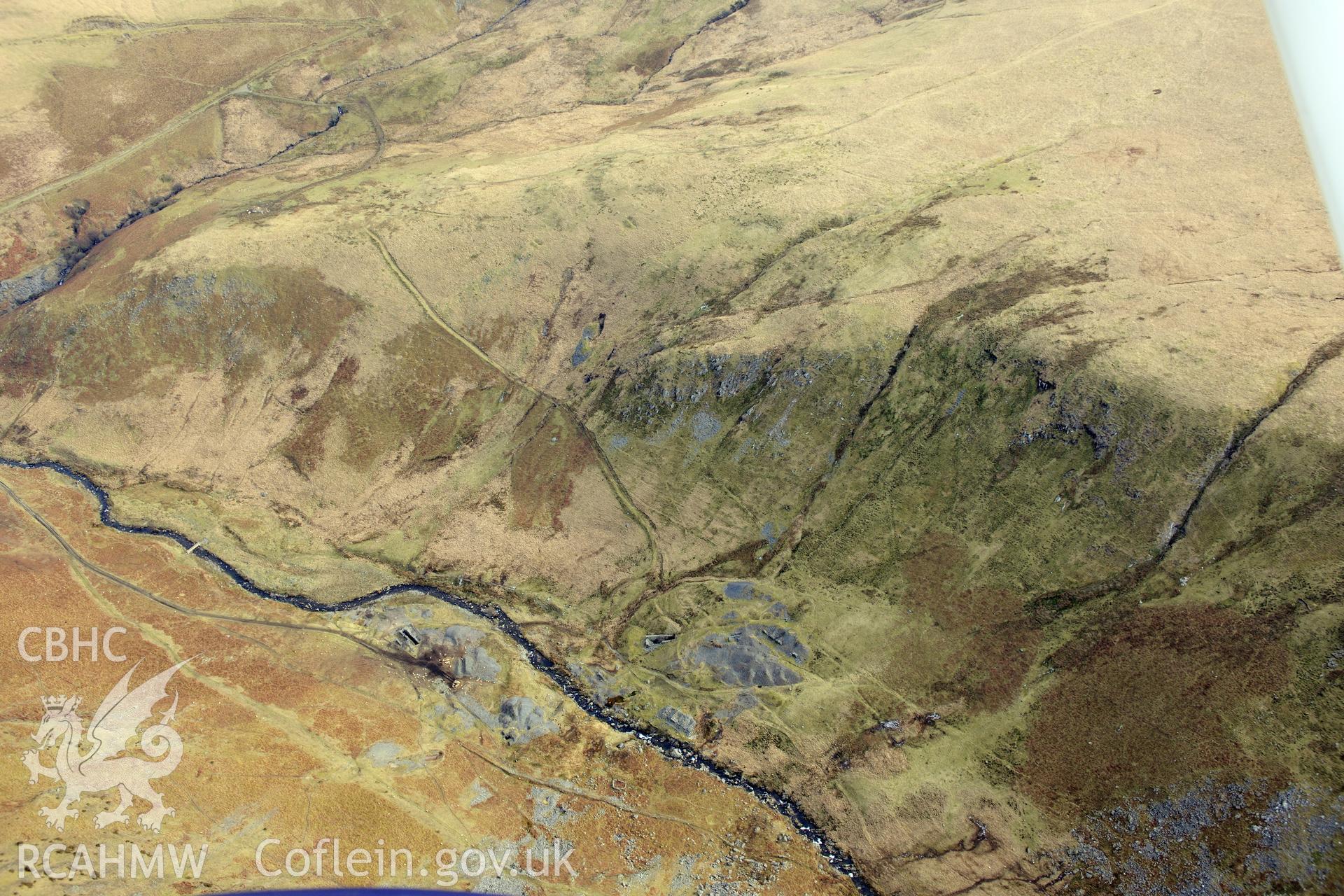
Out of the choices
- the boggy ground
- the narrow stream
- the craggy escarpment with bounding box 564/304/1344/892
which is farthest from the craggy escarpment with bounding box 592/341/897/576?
the narrow stream

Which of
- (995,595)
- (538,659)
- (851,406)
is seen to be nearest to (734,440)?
(851,406)

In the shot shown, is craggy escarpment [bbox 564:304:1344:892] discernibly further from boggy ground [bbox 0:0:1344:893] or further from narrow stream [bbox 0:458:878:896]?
narrow stream [bbox 0:458:878:896]

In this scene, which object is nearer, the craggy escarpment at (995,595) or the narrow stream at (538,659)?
the craggy escarpment at (995,595)

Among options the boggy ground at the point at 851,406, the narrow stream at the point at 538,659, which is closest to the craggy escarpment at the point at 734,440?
the boggy ground at the point at 851,406

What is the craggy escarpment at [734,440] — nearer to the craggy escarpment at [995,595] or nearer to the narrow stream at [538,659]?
the craggy escarpment at [995,595]

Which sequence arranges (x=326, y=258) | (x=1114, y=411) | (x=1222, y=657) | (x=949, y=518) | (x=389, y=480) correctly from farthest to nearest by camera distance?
1. (x=326, y=258)
2. (x=389, y=480)
3. (x=949, y=518)
4. (x=1114, y=411)
5. (x=1222, y=657)

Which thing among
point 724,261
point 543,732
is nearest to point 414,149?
point 724,261

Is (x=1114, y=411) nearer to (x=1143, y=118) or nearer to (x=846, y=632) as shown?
(x=846, y=632)
